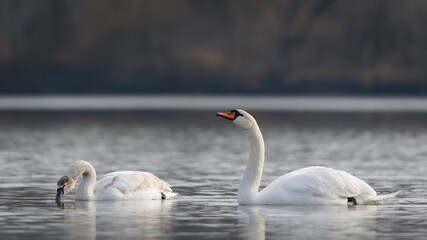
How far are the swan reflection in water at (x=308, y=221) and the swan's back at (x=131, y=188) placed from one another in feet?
7.17

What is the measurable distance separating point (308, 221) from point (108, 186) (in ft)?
15.9

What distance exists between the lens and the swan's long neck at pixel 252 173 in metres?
23.2

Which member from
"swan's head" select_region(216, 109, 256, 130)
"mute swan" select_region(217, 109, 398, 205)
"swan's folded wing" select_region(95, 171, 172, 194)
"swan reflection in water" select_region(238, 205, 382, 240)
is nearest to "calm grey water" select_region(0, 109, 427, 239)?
"swan reflection in water" select_region(238, 205, 382, 240)

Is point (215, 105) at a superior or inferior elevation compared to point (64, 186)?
superior

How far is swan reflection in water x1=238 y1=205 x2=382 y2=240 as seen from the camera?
754 inches

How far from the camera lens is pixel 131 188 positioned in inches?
964

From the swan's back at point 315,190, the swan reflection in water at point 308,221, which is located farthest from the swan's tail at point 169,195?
the swan's back at point 315,190

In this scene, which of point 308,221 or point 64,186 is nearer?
point 308,221

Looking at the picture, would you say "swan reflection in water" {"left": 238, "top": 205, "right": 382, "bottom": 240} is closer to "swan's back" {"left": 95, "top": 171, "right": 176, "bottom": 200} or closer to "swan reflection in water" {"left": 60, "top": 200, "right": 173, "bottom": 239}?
"swan reflection in water" {"left": 60, "top": 200, "right": 173, "bottom": 239}

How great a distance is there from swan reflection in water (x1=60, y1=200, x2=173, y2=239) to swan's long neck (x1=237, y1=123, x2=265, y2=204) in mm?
1206

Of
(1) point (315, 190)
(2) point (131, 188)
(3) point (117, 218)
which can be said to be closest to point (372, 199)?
(1) point (315, 190)

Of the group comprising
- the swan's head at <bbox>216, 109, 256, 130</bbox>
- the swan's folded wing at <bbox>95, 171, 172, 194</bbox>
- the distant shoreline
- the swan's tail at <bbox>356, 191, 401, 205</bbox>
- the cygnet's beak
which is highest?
the distant shoreline

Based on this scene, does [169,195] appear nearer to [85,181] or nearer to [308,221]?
[85,181]

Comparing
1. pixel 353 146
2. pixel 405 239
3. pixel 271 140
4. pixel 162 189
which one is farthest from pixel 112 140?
pixel 405 239
